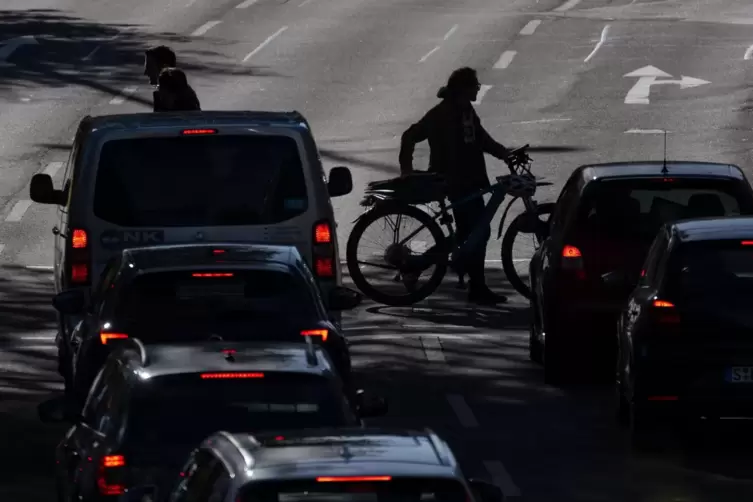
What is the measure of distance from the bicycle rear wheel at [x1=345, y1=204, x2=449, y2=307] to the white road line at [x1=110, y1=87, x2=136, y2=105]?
608 inches

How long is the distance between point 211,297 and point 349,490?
5.53 metres

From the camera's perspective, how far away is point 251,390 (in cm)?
965

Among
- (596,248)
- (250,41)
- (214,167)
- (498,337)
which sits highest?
(214,167)

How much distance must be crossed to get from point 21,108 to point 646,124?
9.69 meters

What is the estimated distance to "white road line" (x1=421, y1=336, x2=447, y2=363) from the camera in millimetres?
17672

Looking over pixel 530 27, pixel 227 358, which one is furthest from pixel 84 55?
pixel 227 358

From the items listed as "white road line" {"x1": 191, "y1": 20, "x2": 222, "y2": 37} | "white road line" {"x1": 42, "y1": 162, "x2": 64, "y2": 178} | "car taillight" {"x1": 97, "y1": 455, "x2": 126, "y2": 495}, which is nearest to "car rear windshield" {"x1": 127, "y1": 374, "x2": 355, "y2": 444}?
"car taillight" {"x1": 97, "y1": 455, "x2": 126, "y2": 495}

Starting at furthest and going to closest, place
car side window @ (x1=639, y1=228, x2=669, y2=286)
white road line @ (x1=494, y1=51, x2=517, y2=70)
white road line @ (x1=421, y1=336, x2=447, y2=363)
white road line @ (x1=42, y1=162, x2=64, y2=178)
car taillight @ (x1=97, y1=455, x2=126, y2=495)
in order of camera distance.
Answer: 1. white road line @ (x1=494, y1=51, x2=517, y2=70)
2. white road line @ (x1=42, y1=162, x2=64, y2=178)
3. white road line @ (x1=421, y1=336, x2=447, y2=363)
4. car side window @ (x1=639, y1=228, x2=669, y2=286)
5. car taillight @ (x1=97, y1=455, x2=126, y2=495)

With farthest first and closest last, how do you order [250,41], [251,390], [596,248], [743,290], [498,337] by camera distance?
[250,41] < [498,337] < [596,248] < [743,290] < [251,390]

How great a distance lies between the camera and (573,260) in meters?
16.1

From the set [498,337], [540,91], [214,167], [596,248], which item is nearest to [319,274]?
[214,167]

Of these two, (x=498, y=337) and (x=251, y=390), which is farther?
(x=498, y=337)

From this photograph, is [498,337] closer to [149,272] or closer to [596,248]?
[596,248]

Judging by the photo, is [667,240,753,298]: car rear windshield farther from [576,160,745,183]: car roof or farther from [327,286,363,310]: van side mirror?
[576,160,745,183]: car roof
